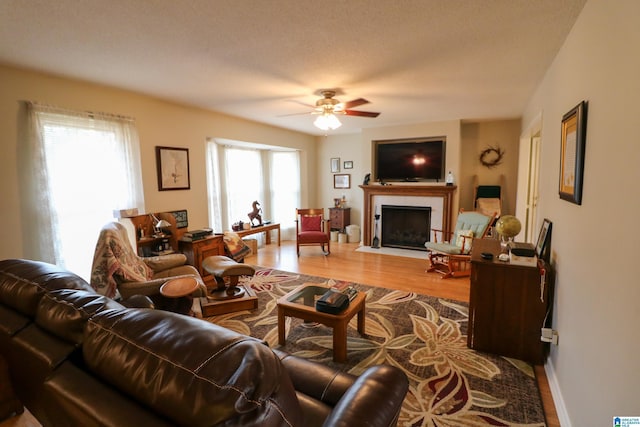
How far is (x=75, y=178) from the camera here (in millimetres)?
3059

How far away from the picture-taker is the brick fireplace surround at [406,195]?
5.35m

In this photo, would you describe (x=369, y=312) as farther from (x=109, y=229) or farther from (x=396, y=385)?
(x=109, y=229)

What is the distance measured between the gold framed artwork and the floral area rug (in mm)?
1322

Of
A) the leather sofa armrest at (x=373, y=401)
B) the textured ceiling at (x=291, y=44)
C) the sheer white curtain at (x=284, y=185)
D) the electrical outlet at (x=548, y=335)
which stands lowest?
the electrical outlet at (x=548, y=335)

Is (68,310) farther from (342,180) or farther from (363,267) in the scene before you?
(342,180)

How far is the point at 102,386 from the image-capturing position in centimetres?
81

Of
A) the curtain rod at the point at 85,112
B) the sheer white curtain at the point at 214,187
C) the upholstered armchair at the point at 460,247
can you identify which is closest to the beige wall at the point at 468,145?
the upholstered armchair at the point at 460,247

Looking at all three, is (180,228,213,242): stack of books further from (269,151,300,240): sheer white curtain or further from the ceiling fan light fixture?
(269,151,300,240): sheer white curtain

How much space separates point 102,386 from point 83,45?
250 cm

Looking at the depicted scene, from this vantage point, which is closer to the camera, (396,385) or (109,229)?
(396,385)

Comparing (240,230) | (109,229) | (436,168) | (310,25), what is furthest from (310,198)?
(310,25)

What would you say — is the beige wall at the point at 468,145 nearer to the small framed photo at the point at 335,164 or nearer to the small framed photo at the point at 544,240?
the small framed photo at the point at 335,164

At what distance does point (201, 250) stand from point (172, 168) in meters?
1.16

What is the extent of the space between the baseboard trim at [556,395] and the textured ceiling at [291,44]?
2359 mm
